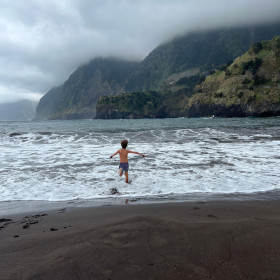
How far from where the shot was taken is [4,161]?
1309 centimetres

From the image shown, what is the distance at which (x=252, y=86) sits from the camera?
104562mm

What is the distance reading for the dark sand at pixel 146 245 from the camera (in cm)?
276

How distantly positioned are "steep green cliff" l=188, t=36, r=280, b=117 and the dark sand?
10730cm

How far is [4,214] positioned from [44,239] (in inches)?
101

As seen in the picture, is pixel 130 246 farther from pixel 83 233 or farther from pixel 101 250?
pixel 83 233

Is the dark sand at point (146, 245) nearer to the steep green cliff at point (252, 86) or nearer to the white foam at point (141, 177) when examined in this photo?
the white foam at point (141, 177)

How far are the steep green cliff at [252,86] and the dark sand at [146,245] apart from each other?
107 meters

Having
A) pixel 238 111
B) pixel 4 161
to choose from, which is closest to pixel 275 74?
Answer: pixel 238 111

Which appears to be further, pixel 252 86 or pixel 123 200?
pixel 252 86

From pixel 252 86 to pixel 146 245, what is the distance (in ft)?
388

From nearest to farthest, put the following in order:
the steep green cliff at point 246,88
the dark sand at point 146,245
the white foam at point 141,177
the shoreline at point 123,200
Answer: the dark sand at point 146,245 < the shoreline at point 123,200 < the white foam at point 141,177 < the steep green cliff at point 246,88

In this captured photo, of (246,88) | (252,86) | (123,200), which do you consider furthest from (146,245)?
(252,86)

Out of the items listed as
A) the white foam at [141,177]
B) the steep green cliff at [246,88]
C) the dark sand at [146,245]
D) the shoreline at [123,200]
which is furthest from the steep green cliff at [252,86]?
the dark sand at [146,245]

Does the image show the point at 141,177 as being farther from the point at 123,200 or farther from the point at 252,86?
the point at 252,86
